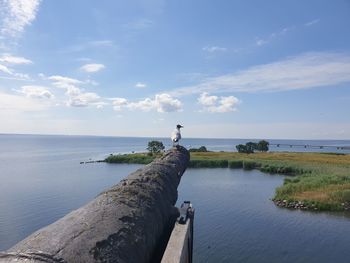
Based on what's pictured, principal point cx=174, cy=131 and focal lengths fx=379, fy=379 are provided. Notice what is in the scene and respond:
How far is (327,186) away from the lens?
3262 centimetres

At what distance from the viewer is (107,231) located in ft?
13.0

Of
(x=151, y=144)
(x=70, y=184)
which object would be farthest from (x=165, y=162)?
(x=151, y=144)

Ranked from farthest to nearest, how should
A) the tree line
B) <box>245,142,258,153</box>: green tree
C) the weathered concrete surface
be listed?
<box>245,142,258,153</box>: green tree → the tree line → the weathered concrete surface

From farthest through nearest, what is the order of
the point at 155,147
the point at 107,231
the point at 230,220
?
the point at 155,147, the point at 230,220, the point at 107,231

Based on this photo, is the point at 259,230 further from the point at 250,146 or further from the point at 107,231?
the point at 250,146

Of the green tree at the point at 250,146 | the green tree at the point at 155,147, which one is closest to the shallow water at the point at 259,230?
the green tree at the point at 155,147

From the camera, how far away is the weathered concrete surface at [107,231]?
3.17 meters

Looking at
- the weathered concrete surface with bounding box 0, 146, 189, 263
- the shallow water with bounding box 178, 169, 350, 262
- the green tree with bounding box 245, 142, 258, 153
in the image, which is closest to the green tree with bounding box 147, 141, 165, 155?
the green tree with bounding box 245, 142, 258, 153

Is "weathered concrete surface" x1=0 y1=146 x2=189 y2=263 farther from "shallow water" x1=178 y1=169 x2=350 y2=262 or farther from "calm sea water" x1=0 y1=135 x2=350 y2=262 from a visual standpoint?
"calm sea water" x1=0 y1=135 x2=350 y2=262

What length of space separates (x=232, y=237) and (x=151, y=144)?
185ft

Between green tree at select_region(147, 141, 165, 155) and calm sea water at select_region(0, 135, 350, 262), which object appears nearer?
calm sea water at select_region(0, 135, 350, 262)

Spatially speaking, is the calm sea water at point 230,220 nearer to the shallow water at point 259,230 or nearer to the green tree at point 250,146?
the shallow water at point 259,230

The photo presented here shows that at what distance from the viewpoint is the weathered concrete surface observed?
10.4 ft

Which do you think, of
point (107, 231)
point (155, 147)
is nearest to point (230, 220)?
point (107, 231)
